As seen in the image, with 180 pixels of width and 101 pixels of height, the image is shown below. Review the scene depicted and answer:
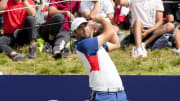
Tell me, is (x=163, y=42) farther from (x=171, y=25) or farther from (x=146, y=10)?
(x=146, y=10)

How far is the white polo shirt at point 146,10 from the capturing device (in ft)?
17.2

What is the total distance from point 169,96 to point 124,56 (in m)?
0.73

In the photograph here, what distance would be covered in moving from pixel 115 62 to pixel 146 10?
0.75 metres

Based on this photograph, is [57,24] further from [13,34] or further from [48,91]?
[48,91]

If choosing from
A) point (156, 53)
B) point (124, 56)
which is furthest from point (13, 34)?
point (156, 53)

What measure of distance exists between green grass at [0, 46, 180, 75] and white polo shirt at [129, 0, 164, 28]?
1.23 feet

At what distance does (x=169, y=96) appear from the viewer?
15.3 feet

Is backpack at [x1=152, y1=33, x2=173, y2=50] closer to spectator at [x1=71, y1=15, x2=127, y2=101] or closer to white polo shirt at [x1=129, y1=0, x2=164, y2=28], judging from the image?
white polo shirt at [x1=129, y1=0, x2=164, y2=28]

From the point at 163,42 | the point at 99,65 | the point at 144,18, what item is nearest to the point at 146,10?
the point at 144,18

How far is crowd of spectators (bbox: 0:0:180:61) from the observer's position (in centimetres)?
514

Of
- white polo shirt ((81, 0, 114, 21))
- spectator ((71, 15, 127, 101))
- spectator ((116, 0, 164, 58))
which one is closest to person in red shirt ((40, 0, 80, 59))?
white polo shirt ((81, 0, 114, 21))

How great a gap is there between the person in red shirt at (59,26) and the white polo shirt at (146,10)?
66 centimetres

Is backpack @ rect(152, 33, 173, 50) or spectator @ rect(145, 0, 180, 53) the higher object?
spectator @ rect(145, 0, 180, 53)

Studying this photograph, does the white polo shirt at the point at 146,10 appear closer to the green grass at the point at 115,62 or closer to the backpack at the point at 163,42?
the backpack at the point at 163,42
